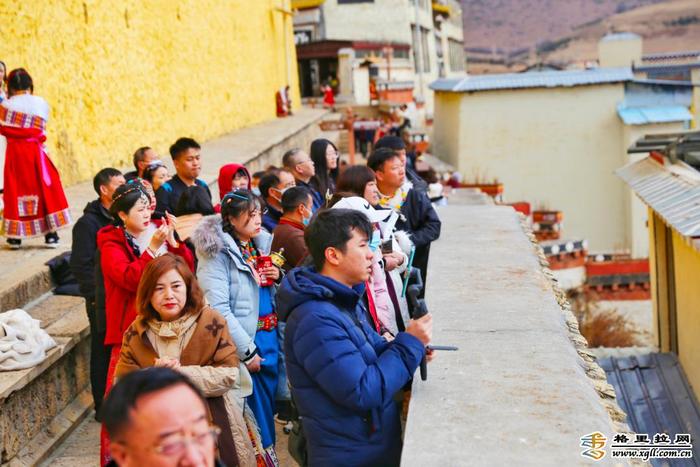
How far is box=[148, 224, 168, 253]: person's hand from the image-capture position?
429 centimetres

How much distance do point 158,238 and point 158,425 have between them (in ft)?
8.10

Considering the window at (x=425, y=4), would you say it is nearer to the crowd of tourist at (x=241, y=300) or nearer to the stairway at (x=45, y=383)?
the crowd of tourist at (x=241, y=300)

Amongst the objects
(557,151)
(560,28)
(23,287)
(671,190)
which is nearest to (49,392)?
(23,287)

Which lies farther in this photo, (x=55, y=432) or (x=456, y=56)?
(x=456, y=56)

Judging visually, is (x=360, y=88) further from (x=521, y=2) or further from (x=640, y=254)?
(x=521, y=2)

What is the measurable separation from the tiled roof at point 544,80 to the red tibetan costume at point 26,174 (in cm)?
1632

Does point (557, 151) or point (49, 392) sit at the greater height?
point (557, 151)

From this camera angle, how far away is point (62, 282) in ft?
21.1

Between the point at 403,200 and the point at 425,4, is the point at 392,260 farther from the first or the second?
the point at 425,4

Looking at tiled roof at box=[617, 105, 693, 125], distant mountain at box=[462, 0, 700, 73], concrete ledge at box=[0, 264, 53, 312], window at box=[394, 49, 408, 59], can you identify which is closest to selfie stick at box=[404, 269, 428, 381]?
concrete ledge at box=[0, 264, 53, 312]

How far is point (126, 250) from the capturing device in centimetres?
444

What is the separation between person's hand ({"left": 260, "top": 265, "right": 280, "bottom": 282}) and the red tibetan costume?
3372 millimetres

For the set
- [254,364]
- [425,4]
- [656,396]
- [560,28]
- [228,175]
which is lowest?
[656,396]

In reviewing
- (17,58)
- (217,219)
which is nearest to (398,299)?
(217,219)
